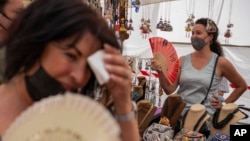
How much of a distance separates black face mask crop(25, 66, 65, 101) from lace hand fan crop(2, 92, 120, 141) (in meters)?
0.11

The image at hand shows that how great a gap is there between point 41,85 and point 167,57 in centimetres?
142

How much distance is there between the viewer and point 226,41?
2.85 m

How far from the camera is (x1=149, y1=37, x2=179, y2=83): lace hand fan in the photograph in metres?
1.84

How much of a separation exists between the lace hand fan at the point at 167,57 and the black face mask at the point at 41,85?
131 centimetres

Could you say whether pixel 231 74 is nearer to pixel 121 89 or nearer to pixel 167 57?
pixel 167 57

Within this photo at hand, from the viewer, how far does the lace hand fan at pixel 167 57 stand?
1.84 metres

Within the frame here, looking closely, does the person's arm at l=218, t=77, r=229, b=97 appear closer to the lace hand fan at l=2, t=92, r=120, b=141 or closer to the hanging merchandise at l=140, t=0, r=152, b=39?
the lace hand fan at l=2, t=92, r=120, b=141

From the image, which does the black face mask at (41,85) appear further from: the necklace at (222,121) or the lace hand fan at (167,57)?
the lace hand fan at (167,57)

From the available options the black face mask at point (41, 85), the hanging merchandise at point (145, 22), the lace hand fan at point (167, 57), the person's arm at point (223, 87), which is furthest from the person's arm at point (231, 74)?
the hanging merchandise at point (145, 22)

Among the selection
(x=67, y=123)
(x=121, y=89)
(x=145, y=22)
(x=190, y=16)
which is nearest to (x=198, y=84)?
(x=121, y=89)

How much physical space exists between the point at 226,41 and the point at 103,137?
2638 millimetres

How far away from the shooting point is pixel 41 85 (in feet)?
1.92

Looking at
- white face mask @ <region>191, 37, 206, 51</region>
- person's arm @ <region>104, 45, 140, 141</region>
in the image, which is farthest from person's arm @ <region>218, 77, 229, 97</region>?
person's arm @ <region>104, 45, 140, 141</region>

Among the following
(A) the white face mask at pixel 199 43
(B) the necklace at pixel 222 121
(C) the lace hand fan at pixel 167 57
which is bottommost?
(B) the necklace at pixel 222 121
